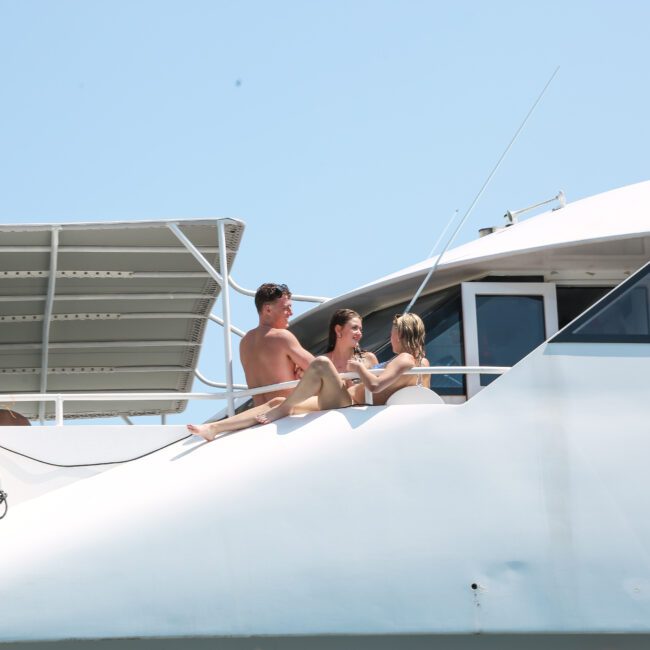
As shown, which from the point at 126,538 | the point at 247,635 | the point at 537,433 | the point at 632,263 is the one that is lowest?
the point at 247,635

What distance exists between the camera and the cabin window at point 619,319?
258 inches

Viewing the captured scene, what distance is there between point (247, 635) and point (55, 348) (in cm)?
474

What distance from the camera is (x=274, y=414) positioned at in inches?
267

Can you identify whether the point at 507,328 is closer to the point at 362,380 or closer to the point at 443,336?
the point at 443,336

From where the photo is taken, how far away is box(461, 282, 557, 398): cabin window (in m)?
7.68

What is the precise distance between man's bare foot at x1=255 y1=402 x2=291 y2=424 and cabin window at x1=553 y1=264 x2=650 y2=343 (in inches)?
61.2

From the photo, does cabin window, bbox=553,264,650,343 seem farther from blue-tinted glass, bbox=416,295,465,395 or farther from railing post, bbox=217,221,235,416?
railing post, bbox=217,221,235,416

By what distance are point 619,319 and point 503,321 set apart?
1261 millimetres

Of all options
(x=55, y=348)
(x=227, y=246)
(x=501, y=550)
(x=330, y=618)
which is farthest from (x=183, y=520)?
(x=55, y=348)

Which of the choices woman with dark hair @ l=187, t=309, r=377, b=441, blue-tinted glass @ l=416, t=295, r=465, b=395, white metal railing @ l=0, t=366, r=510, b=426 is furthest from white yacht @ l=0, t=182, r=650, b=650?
blue-tinted glass @ l=416, t=295, r=465, b=395

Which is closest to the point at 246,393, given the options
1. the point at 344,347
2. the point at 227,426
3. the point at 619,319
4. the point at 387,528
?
the point at 227,426

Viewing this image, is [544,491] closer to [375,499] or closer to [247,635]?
[375,499]

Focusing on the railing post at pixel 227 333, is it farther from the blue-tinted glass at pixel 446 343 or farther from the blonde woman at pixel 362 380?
the blue-tinted glass at pixel 446 343

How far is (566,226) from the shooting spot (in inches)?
311
